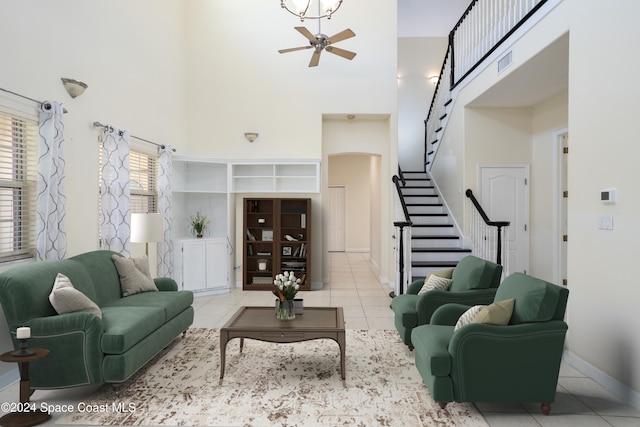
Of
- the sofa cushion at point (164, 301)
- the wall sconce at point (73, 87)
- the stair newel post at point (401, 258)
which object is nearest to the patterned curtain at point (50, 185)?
the wall sconce at point (73, 87)

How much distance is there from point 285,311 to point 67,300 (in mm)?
1725

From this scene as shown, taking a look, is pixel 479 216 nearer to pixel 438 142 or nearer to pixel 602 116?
pixel 438 142

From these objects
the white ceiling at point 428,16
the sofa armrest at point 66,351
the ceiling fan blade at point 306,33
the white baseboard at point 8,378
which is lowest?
the white baseboard at point 8,378

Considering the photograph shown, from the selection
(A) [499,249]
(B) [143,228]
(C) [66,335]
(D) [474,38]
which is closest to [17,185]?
(B) [143,228]

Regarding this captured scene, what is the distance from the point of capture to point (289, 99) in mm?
7305

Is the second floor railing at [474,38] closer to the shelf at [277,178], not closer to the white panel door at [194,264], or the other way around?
the shelf at [277,178]

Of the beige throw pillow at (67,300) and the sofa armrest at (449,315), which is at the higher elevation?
the beige throw pillow at (67,300)

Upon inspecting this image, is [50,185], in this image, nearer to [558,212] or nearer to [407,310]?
[407,310]

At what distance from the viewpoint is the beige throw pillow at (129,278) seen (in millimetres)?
4273

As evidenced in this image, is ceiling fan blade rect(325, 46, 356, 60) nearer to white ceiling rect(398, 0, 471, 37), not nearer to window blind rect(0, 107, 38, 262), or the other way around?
window blind rect(0, 107, 38, 262)

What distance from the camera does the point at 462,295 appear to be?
3857 millimetres

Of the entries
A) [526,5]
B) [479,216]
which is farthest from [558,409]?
[526,5]

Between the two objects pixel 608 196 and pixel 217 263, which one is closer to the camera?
pixel 608 196

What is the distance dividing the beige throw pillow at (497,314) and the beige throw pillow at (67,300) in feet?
9.42
